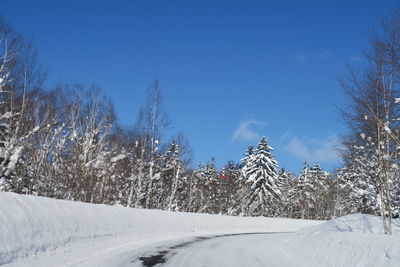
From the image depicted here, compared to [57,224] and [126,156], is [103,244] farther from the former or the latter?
[126,156]

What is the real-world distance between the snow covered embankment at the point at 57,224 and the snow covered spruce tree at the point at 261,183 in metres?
27.6

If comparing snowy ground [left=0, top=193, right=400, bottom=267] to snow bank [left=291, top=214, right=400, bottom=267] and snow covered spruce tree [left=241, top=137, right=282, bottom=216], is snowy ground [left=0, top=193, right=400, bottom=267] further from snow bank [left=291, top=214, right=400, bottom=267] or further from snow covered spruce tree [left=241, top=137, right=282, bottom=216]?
snow covered spruce tree [left=241, top=137, right=282, bottom=216]

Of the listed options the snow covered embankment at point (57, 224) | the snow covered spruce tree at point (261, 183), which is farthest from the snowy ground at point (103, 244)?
the snow covered spruce tree at point (261, 183)

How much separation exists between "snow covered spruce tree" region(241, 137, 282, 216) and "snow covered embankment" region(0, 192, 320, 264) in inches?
1086

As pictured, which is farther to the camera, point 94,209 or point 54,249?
point 94,209

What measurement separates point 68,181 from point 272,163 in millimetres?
32579

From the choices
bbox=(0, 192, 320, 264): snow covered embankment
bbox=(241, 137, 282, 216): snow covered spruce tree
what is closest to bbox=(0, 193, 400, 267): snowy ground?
bbox=(0, 192, 320, 264): snow covered embankment

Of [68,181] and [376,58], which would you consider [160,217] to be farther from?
[376,58]

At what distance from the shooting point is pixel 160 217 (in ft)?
55.2

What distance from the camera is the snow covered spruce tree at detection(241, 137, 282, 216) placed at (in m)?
42.8

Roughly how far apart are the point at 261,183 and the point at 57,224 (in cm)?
3736

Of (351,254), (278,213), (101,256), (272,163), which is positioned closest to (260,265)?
(351,254)

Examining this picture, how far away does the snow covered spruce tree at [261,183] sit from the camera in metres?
42.8

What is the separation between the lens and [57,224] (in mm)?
7875
